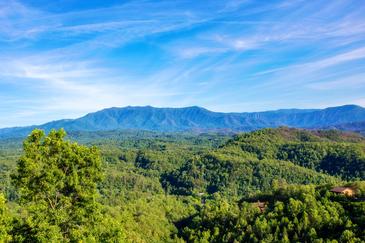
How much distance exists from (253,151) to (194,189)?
5393 centimetres

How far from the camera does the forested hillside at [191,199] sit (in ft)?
61.1

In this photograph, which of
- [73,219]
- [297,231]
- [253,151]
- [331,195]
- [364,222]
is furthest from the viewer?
[253,151]

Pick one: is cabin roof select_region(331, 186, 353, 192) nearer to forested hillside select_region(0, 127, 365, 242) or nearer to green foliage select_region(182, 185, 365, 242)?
forested hillside select_region(0, 127, 365, 242)

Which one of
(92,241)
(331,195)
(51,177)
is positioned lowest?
(331,195)

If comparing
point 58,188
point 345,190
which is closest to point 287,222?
point 345,190

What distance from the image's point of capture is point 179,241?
7781 cm

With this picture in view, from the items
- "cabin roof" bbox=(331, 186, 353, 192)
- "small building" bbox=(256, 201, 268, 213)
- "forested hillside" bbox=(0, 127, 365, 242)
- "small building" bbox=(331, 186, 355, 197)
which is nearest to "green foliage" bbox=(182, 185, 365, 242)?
"forested hillside" bbox=(0, 127, 365, 242)

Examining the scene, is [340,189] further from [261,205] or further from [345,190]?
[261,205]

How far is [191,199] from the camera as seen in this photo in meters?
128

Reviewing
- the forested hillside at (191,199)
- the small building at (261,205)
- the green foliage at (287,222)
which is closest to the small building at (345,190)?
the forested hillside at (191,199)

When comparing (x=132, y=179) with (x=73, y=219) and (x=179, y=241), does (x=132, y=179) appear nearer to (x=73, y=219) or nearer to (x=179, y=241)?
(x=179, y=241)

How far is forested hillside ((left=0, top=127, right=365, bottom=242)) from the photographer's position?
18609 millimetres

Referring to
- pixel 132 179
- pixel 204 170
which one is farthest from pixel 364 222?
pixel 132 179

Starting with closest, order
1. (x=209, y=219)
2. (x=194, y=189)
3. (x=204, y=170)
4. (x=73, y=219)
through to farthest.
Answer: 1. (x=73, y=219)
2. (x=209, y=219)
3. (x=194, y=189)
4. (x=204, y=170)
